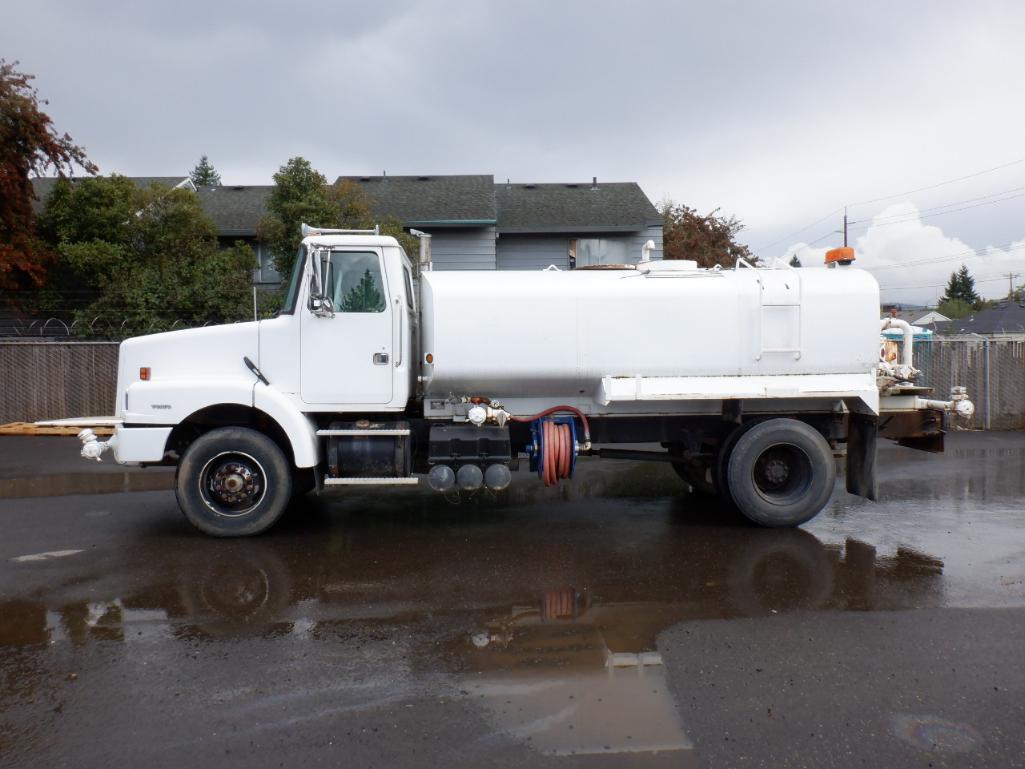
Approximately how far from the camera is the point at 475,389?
Result: 7.70 meters

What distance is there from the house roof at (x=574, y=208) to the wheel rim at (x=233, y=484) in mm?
14225

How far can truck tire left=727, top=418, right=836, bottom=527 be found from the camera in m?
7.76

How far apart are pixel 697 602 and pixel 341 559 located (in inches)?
120

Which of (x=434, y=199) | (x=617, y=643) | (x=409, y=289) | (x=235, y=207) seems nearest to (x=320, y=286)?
(x=409, y=289)

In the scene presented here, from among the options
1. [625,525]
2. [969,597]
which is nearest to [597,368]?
[625,525]

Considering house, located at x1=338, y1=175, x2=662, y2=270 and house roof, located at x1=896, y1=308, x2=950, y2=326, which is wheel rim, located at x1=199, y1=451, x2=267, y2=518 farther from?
house roof, located at x1=896, y1=308, x2=950, y2=326

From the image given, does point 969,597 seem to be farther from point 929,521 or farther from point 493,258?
point 493,258

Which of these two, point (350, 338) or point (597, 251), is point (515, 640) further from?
point (597, 251)

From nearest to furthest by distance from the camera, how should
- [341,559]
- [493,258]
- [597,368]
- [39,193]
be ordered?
[341,559], [597,368], [493,258], [39,193]

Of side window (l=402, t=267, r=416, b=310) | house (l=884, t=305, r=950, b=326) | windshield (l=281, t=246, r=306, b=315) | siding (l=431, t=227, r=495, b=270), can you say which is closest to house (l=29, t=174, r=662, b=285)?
→ siding (l=431, t=227, r=495, b=270)

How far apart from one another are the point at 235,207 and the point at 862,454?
770 inches

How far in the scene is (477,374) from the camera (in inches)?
296

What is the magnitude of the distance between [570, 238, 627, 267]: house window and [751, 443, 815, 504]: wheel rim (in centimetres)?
1344

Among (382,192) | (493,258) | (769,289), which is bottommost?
(769,289)
